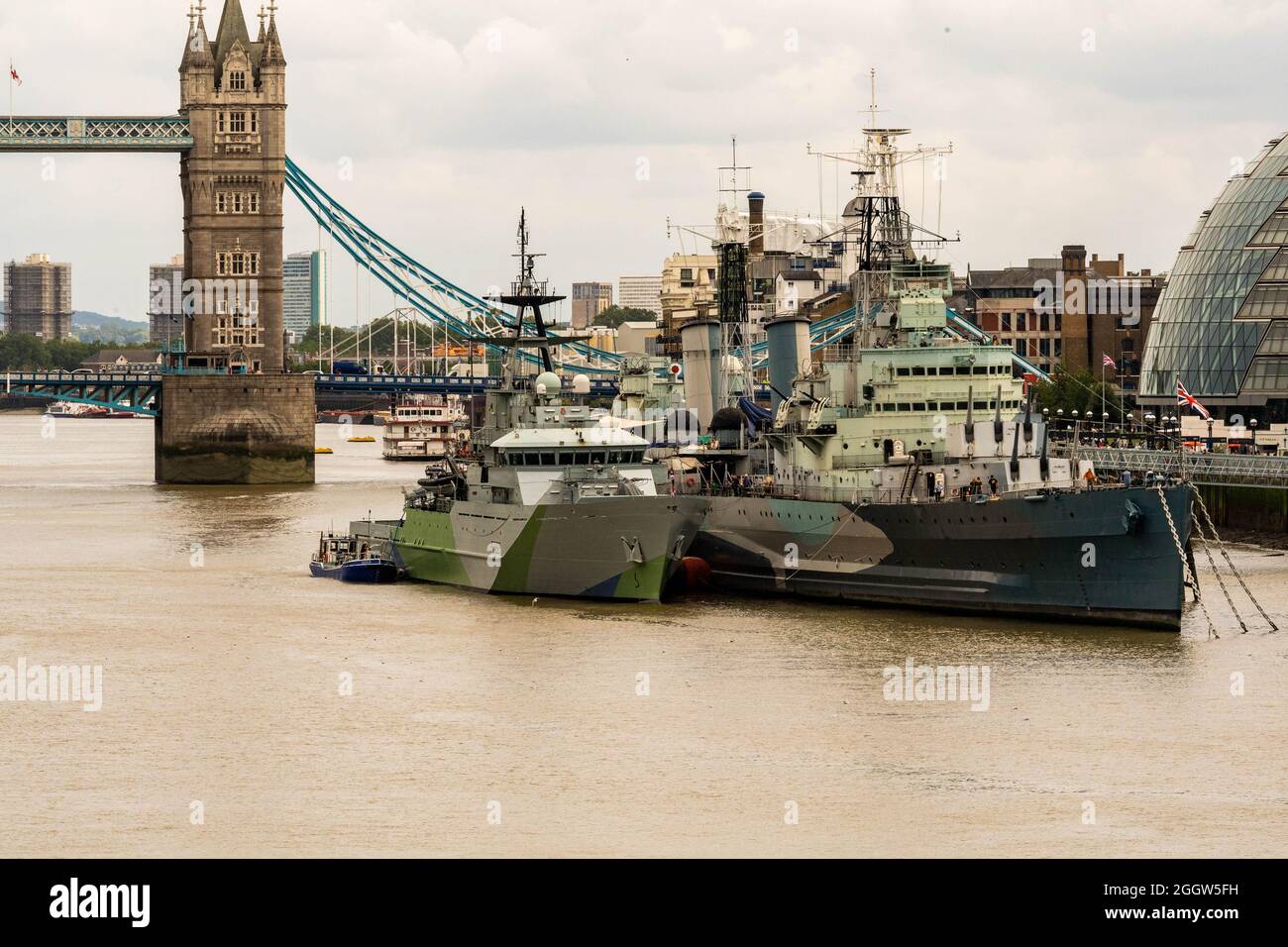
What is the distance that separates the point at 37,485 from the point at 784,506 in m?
48.1

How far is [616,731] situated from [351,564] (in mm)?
19668

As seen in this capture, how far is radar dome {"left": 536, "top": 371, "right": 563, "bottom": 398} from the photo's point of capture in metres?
41.7

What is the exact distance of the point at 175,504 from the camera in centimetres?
7119

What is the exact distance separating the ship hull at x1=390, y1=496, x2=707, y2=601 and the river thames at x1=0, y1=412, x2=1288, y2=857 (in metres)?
0.64

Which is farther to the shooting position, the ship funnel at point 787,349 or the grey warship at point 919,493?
the ship funnel at point 787,349

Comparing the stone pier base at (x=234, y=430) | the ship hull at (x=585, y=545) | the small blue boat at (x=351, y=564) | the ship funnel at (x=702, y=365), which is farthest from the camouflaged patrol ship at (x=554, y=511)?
the stone pier base at (x=234, y=430)

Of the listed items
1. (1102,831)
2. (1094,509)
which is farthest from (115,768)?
(1094,509)

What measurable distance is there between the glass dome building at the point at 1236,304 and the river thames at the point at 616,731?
97.5 feet

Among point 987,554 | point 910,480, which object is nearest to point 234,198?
point 910,480

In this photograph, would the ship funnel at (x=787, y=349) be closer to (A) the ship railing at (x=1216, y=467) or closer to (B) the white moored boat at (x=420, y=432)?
(A) the ship railing at (x=1216, y=467)

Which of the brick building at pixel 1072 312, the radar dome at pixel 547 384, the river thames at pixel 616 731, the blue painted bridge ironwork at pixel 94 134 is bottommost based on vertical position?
the river thames at pixel 616 731

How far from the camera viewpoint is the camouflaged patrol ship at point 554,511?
38.0 m

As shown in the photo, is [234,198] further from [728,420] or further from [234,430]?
[728,420]

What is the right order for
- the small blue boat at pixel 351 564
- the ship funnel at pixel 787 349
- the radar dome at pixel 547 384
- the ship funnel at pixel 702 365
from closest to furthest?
the radar dome at pixel 547 384, the small blue boat at pixel 351 564, the ship funnel at pixel 787 349, the ship funnel at pixel 702 365
